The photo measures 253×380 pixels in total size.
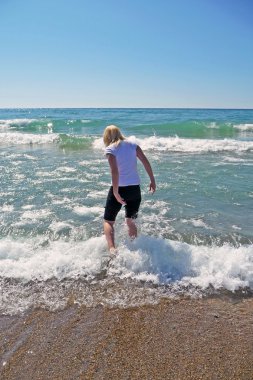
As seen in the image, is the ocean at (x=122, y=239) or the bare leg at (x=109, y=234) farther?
the bare leg at (x=109, y=234)

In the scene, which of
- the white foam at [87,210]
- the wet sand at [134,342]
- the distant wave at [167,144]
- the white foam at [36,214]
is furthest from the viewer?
the distant wave at [167,144]

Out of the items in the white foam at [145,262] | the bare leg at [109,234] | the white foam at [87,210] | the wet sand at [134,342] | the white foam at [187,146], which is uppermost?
the white foam at [187,146]

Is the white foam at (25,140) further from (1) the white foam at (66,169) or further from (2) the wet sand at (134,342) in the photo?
(2) the wet sand at (134,342)

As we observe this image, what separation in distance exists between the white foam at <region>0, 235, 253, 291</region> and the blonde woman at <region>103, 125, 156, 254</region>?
31cm

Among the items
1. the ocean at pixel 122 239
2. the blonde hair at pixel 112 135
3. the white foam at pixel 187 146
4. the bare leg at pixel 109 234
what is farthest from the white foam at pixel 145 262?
the white foam at pixel 187 146

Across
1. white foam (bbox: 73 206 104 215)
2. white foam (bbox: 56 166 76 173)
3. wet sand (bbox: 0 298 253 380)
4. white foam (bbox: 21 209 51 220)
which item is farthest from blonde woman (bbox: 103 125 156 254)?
white foam (bbox: 56 166 76 173)

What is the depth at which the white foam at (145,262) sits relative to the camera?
164 inches

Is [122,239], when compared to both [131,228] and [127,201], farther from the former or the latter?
[127,201]

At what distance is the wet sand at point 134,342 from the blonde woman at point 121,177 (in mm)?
1404

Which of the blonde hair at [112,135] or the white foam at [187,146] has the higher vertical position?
the blonde hair at [112,135]

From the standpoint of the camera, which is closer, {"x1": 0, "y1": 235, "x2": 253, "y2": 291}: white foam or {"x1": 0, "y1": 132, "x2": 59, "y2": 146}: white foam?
{"x1": 0, "y1": 235, "x2": 253, "y2": 291}: white foam

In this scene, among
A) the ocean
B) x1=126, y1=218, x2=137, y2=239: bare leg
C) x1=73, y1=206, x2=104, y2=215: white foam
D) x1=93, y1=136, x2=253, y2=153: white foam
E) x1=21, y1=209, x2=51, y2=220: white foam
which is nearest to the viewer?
the ocean

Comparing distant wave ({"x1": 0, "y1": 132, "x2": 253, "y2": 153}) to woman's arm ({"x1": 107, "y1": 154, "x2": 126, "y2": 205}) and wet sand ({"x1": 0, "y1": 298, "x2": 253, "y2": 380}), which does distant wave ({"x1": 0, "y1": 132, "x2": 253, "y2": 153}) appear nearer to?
woman's arm ({"x1": 107, "y1": 154, "x2": 126, "y2": 205})

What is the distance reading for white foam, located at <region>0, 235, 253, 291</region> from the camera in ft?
13.6
